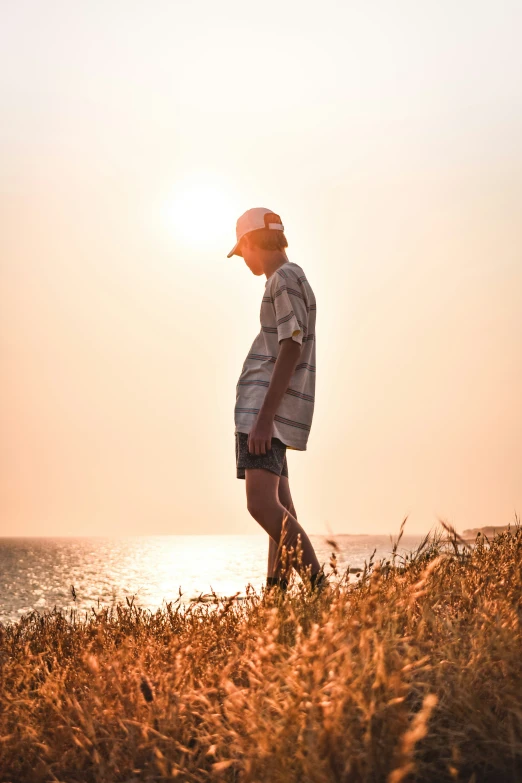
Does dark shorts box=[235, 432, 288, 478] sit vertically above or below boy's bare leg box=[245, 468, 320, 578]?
above

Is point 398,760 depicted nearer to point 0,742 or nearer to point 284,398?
point 0,742

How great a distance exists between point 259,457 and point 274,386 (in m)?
0.42

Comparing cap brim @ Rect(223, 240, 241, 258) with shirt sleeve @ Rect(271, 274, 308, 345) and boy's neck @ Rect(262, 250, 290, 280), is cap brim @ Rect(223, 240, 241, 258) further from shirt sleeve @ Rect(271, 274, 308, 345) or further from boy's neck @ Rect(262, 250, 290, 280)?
shirt sleeve @ Rect(271, 274, 308, 345)

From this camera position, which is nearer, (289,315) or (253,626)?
(253,626)

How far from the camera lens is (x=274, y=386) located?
3609mm

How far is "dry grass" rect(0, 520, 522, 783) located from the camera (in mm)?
1415

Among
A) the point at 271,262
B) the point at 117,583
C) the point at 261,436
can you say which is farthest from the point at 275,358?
the point at 117,583

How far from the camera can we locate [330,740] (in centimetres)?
134

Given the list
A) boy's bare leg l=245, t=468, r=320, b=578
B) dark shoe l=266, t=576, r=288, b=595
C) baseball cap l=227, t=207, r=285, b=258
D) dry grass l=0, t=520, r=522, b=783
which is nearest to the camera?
dry grass l=0, t=520, r=522, b=783

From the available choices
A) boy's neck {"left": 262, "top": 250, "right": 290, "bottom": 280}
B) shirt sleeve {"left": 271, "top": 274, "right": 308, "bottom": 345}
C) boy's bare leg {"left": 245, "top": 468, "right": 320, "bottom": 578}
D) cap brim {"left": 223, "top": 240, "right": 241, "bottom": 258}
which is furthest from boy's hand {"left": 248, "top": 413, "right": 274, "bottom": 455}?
cap brim {"left": 223, "top": 240, "right": 241, "bottom": 258}

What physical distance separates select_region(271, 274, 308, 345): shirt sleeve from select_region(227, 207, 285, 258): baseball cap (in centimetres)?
46

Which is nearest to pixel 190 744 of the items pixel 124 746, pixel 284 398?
pixel 124 746

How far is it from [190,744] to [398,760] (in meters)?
1.00

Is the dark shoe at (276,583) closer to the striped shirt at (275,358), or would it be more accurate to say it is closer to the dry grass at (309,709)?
the dry grass at (309,709)
